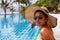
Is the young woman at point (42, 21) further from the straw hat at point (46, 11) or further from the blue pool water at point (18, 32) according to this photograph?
the blue pool water at point (18, 32)

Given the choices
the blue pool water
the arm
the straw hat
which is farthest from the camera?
the blue pool water

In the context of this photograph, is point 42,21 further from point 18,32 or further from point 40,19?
point 18,32

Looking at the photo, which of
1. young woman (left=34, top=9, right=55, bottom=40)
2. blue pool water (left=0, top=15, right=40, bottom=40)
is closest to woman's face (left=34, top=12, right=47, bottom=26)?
young woman (left=34, top=9, right=55, bottom=40)

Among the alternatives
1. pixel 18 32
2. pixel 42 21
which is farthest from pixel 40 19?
pixel 18 32

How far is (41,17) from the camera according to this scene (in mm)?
1034

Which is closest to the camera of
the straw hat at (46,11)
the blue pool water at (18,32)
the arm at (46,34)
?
the arm at (46,34)

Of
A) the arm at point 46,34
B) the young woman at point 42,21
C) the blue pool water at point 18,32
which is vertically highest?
the young woman at point 42,21

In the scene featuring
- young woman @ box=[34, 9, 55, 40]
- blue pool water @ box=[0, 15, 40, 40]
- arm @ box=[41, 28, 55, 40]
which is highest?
young woman @ box=[34, 9, 55, 40]

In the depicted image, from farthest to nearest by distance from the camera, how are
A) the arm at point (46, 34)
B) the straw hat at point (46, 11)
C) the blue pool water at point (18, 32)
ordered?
the blue pool water at point (18, 32) < the straw hat at point (46, 11) < the arm at point (46, 34)

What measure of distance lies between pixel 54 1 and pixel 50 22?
593 inches

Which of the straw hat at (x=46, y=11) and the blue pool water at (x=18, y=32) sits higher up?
the straw hat at (x=46, y=11)

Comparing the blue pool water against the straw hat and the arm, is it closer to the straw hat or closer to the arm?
the straw hat

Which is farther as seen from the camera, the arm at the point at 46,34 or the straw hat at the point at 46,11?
the straw hat at the point at 46,11

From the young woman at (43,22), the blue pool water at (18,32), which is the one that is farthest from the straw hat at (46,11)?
the blue pool water at (18,32)
